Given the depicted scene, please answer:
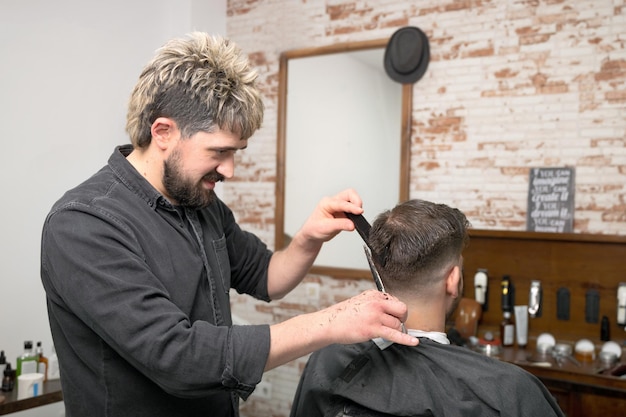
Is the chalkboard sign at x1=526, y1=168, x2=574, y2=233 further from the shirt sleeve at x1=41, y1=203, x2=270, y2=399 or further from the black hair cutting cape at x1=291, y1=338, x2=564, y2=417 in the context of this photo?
the shirt sleeve at x1=41, y1=203, x2=270, y2=399

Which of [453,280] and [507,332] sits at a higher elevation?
[453,280]

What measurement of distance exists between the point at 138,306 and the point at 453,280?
953 millimetres

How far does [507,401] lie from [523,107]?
2.47m

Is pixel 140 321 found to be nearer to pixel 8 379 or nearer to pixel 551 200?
pixel 8 379

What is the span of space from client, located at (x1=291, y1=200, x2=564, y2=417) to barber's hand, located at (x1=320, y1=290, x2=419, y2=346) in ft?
1.34

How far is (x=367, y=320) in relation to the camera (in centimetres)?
134

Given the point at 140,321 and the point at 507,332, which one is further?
the point at 507,332

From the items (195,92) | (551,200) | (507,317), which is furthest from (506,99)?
(195,92)

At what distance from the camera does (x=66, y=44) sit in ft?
13.0

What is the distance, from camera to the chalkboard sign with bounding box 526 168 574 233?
359 cm

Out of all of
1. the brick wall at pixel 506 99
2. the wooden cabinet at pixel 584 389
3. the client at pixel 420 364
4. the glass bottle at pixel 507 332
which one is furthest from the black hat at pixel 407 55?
the client at pixel 420 364

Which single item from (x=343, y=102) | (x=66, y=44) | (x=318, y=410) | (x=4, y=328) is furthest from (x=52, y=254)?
(x=343, y=102)

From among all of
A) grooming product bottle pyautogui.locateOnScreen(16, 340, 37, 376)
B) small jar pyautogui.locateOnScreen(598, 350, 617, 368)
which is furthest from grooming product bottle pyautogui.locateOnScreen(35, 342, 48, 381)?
small jar pyautogui.locateOnScreen(598, 350, 617, 368)

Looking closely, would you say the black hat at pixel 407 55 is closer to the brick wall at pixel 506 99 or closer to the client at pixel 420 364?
the brick wall at pixel 506 99
